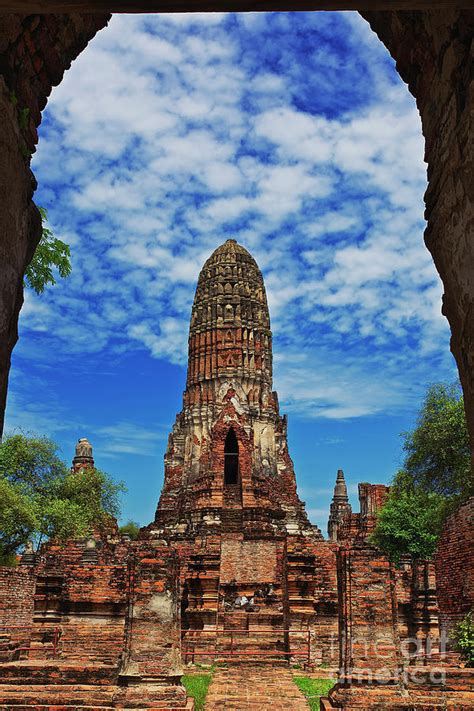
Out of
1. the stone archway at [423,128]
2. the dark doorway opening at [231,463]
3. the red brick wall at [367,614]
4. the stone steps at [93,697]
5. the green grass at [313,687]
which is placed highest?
the dark doorway opening at [231,463]

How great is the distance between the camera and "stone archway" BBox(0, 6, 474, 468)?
2928mm

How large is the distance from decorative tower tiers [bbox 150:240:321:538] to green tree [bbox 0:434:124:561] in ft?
14.3

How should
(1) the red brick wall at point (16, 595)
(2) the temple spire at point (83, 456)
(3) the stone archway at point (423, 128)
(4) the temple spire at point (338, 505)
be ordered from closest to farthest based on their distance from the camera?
1. (3) the stone archway at point (423, 128)
2. (1) the red brick wall at point (16, 595)
3. (2) the temple spire at point (83, 456)
4. (4) the temple spire at point (338, 505)

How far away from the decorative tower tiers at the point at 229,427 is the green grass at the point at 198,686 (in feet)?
25.5

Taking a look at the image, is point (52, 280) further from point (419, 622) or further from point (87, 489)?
point (87, 489)

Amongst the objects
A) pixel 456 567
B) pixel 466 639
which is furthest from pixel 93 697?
pixel 456 567

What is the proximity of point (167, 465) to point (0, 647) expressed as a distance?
1398 centimetres

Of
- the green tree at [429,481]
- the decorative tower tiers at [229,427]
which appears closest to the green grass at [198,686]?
the decorative tower tiers at [229,427]

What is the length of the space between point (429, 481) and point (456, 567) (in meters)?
9.12

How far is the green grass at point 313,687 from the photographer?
8.33m

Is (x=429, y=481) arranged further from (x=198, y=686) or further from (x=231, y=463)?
(x=198, y=686)

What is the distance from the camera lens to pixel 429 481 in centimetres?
2150

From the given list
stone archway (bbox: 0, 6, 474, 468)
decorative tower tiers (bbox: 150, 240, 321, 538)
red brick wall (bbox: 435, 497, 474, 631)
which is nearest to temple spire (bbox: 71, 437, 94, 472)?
decorative tower tiers (bbox: 150, 240, 321, 538)

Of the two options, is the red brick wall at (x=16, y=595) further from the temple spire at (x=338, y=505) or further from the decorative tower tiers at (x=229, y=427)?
the temple spire at (x=338, y=505)
